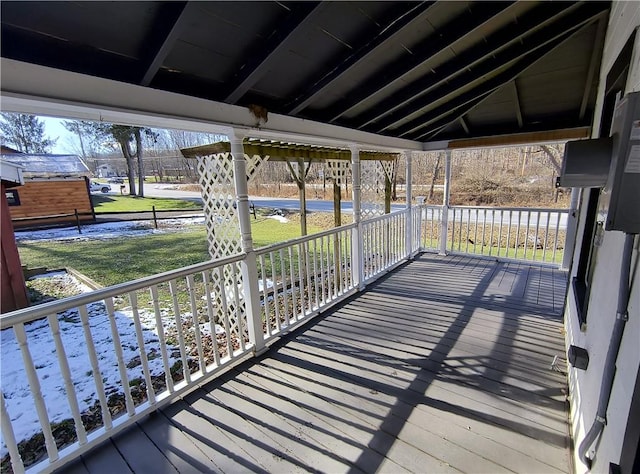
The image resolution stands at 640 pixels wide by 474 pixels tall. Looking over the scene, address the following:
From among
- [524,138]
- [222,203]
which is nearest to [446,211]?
[524,138]

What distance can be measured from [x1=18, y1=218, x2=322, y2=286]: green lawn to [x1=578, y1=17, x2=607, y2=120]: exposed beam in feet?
22.6

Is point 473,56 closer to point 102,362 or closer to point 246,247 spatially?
point 246,247

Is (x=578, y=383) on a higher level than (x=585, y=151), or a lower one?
lower

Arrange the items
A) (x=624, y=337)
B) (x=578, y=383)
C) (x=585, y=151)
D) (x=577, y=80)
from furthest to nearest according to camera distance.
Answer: (x=577, y=80), (x=578, y=383), (x=585, y=151), (x=624, y=337)

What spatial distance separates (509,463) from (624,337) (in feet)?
3.58

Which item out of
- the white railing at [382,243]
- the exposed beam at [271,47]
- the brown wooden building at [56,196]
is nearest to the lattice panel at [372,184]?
the white railing at [382,243]

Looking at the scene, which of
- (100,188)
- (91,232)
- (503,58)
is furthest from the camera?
(100,188)

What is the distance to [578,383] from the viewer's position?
1758 millimetres

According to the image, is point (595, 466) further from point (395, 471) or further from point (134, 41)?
point (134, 41)

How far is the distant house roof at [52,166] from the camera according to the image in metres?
9.30

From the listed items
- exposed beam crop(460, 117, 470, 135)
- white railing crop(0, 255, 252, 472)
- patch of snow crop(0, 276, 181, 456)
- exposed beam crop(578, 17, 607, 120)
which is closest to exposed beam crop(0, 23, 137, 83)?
white railing crop(0, 255, 252, 472)

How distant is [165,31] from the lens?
152 centimetres

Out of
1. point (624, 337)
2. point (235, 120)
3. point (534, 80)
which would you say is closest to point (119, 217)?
point (235, 120)

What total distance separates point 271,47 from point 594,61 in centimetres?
342
